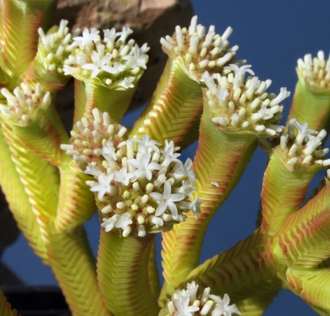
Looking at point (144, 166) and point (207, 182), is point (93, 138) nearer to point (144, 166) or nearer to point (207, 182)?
point (144, 166)

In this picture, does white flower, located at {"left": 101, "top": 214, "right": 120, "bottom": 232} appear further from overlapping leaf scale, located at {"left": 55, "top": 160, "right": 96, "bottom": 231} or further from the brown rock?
the brown rock

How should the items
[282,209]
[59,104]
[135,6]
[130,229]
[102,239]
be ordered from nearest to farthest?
[130,229]
[102,239]
[282,209]
[135,6]
[59,104]

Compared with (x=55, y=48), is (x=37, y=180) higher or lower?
lower

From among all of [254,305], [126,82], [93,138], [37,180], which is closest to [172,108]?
[126,82]

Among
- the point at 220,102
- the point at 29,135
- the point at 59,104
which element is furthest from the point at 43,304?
the point at 220,102

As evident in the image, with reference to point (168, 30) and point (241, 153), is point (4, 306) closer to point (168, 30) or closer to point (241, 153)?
point (241, 153)

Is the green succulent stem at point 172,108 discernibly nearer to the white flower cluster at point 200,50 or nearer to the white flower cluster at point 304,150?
the white flower cluster at point 200,50
